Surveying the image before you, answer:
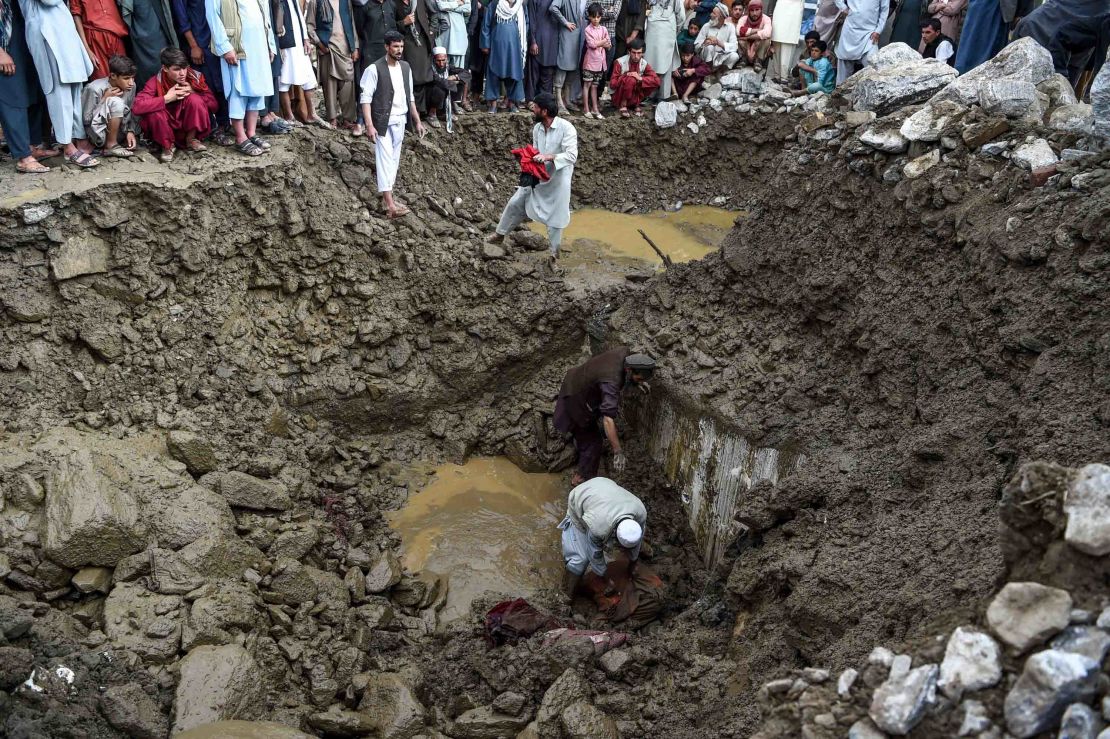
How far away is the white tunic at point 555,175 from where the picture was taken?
7938 mm

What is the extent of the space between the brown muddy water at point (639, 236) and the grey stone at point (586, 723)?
5.16 meters

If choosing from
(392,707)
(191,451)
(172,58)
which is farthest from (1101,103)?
(172,58)

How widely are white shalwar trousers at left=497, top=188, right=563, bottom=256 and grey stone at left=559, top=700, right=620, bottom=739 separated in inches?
193

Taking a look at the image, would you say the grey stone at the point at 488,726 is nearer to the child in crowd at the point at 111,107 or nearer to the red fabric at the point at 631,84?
the child in crowd at the point at 111,107

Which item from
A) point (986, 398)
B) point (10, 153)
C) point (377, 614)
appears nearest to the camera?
point (986, 398)

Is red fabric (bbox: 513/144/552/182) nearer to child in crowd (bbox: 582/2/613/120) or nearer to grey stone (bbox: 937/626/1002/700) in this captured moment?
child in crowd (bbox: 582/2/613/120)

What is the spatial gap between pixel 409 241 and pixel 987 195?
186 inches

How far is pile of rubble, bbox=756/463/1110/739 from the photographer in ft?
8.26

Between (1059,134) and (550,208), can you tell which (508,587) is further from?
(1059,134)

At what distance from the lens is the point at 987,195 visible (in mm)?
5422

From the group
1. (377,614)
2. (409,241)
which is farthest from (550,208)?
(377,614)

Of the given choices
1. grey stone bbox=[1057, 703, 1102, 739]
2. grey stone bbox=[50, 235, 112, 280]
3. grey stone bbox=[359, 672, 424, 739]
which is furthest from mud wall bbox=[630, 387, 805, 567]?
grey stone bbox=[50, 235, 112, 280]

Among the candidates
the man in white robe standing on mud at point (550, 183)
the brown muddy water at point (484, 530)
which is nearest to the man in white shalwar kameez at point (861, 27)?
the man in white robe standing on mud at point (550, 183)

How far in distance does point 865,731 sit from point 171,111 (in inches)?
266
